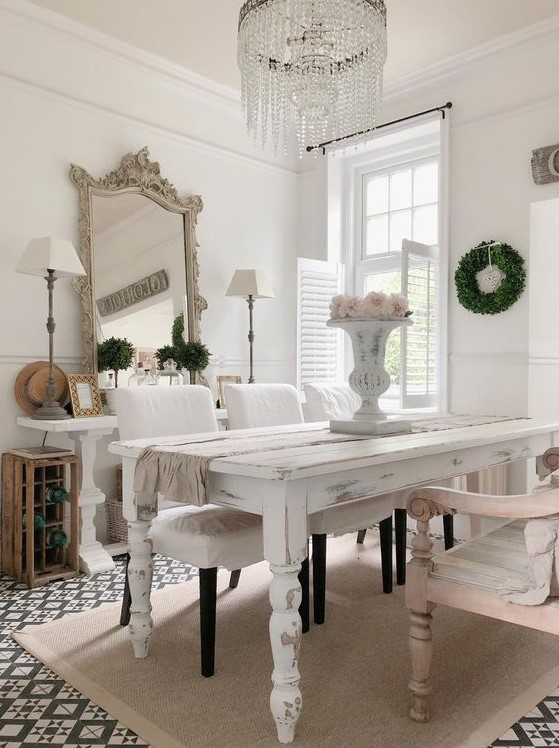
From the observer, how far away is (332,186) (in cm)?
492

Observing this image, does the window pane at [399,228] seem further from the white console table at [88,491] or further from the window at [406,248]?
the white console table at [88,491]

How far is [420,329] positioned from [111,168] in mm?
2133

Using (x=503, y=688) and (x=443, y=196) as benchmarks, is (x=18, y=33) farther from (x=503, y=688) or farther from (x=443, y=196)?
(x=503, y=688)

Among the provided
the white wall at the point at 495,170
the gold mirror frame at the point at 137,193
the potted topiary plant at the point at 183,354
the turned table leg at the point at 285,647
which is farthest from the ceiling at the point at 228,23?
Result: the turned table leg at the point at 285,647

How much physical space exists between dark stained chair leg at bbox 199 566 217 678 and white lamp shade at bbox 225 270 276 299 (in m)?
2.40

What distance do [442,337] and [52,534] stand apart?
102 inches

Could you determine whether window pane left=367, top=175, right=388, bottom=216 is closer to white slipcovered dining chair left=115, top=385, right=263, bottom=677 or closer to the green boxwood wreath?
the green boxwood wreath

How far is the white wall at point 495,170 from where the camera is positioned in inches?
145

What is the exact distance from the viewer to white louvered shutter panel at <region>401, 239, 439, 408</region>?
3966mm

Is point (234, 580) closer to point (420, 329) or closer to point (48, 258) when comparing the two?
point (48, 258)

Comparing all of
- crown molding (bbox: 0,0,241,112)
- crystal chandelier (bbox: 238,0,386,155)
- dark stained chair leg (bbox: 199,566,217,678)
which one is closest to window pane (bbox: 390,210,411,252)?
crown molding (bbox: 0,0,241,112)

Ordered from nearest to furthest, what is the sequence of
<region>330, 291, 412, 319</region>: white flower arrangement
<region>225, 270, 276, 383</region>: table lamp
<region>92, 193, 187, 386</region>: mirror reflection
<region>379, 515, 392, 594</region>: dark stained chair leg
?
1. <region>330, 291, 412, 319</region>: white flower arrangement
2. <region>379, 515, 392, 594</region>: dark stained chair leg
3. <region>92, 193, 187, 386</region>: mirror reflection
4. <region>225, 270, 276, 383</region>: table lamp

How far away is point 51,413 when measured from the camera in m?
3.27

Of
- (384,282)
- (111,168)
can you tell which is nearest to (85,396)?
(111,168)
